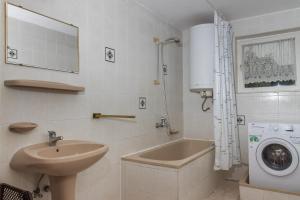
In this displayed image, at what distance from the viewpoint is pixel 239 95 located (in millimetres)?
3197

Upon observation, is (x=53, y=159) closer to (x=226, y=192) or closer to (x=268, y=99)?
(x=226, y=192)

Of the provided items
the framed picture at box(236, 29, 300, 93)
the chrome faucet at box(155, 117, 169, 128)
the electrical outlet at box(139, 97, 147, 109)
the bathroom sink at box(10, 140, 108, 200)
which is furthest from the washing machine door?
the bathroom sink at box(10, 140, 108, 200)

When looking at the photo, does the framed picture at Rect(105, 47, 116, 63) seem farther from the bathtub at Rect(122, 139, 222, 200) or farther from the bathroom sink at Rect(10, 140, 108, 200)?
the bathtub at Rect(122, 139, 222, 200)

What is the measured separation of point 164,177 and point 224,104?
1.21m

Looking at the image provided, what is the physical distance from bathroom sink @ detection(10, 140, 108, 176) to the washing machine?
1.79 meters

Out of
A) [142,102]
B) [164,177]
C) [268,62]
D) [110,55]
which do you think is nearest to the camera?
[164,177]

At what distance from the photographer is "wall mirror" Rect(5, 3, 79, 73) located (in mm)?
1412

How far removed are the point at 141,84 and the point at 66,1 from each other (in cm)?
120

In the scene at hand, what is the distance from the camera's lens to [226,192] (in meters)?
2.77

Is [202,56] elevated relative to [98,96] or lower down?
elevated

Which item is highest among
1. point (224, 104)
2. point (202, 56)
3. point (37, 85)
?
point (202, 56)

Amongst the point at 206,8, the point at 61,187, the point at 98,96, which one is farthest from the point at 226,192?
the point at 206,8

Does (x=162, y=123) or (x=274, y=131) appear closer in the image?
(x=274, y=131)

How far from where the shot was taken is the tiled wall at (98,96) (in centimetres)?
143
